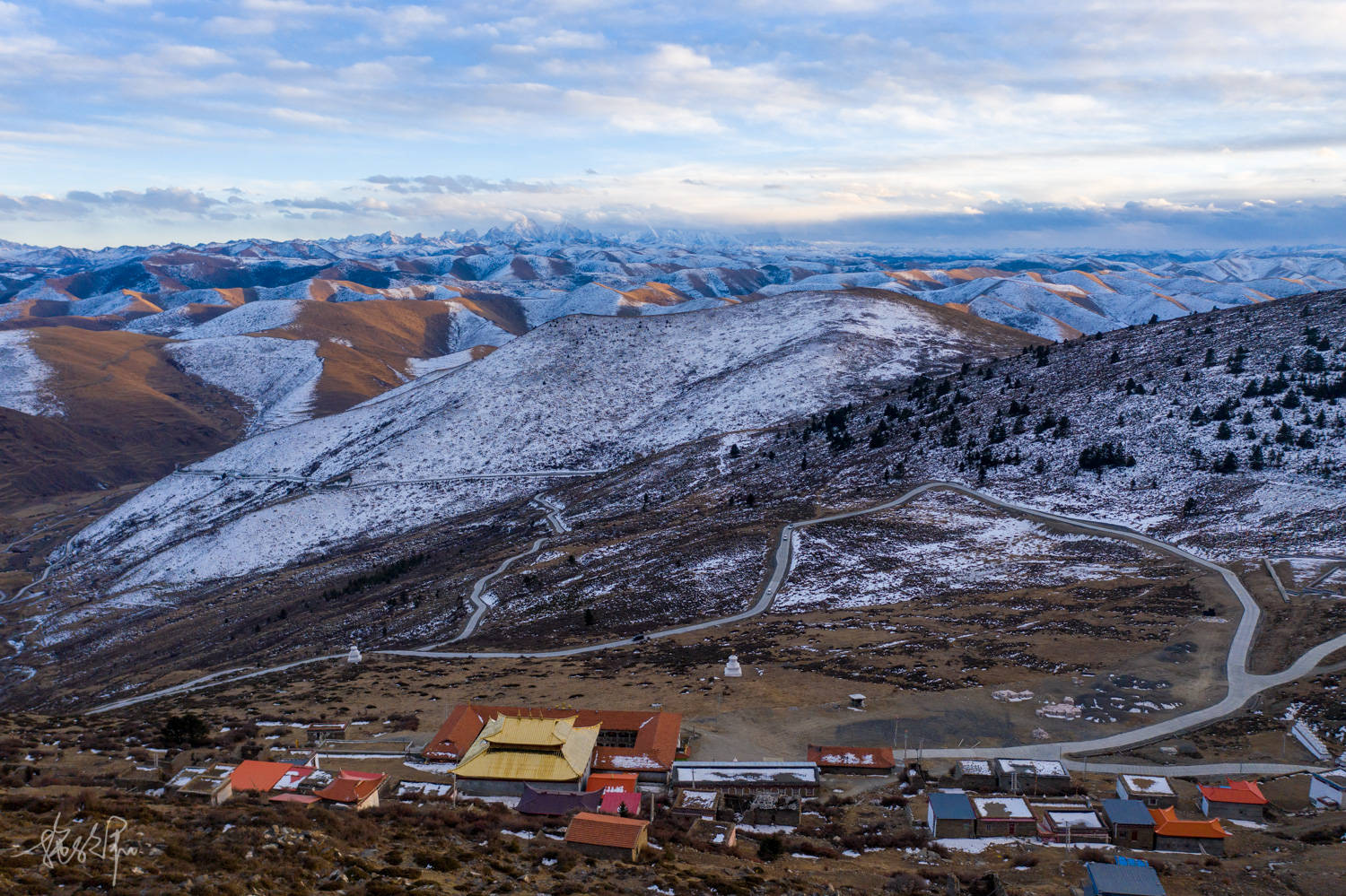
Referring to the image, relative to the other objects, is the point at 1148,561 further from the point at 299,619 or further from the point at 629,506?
the point at 299,619

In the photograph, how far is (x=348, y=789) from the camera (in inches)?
1104

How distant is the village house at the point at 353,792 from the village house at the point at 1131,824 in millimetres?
23187

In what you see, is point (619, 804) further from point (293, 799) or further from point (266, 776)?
point (266, 776)

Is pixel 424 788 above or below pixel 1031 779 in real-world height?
below

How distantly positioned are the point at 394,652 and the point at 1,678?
41952mm

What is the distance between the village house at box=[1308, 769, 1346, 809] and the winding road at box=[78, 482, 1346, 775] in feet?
6.27

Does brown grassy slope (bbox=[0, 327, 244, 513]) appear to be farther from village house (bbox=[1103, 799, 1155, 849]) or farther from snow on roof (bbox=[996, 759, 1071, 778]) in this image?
village house (bbox=[1103, 799, 1155, 849])

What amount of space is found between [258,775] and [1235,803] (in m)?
32.2

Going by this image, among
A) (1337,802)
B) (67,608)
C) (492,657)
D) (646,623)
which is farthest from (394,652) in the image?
(67,608)

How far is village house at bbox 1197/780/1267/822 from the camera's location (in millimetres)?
28297

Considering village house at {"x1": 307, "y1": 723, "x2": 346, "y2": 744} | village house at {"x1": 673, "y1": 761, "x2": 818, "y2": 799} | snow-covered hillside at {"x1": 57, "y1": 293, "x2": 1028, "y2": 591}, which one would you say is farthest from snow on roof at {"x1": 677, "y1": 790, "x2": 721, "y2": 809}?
snow-covered hillside at {"x1": 57, "y1": 293, "x2": 1028, "y2": 591}

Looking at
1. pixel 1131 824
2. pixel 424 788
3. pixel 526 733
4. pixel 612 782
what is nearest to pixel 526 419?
pixel 526 733

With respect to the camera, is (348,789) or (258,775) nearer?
(348,789)

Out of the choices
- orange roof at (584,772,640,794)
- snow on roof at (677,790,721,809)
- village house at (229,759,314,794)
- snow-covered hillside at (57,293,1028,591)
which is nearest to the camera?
village house at (229,759,314,794)
